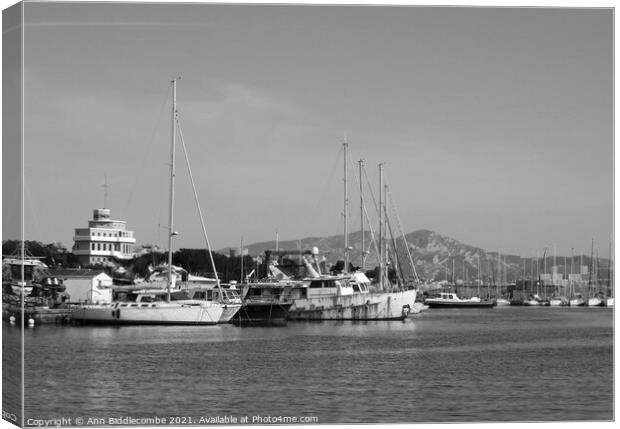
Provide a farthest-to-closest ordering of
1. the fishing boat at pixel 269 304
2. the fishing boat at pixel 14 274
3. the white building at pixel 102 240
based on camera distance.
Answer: the fishing boat at pixel 269 304, the white building at pixel 102 240, the fishing boat at pixel 14 274

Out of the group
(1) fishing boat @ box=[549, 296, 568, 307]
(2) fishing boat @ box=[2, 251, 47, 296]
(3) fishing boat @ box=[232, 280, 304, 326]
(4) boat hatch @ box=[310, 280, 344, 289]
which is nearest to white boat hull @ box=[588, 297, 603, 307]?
(4) boat hatch @ box=[310, 280, 344, 289]

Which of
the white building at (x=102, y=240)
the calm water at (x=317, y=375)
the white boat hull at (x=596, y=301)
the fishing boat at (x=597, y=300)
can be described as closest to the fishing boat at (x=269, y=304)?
the white building at (x=102, y=240)

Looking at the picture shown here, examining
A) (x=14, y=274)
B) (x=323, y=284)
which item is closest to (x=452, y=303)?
(x=323, y=284)

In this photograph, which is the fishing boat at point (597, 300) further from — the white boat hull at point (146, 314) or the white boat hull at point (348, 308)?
the white boat hull at point (146, 314)

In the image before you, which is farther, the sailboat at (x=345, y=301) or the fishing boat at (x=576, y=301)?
the fishing boat at (x=576, y=301)

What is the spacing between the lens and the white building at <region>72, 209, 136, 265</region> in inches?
696

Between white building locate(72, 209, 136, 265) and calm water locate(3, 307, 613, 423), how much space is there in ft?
6.68

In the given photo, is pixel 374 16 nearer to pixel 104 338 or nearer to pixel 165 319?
pixel 104 338

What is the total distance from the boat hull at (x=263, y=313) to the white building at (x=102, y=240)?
4530 mm

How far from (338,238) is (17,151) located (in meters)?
27.3

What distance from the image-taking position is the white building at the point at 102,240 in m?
17.7

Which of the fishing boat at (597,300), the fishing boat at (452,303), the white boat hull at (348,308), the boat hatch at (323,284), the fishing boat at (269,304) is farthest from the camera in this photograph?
the fishing boat at (452,303)

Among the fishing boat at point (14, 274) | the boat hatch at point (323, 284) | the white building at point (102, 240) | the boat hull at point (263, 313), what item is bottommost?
the boat hull at point (263, 313)

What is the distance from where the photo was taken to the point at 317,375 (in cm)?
1686
